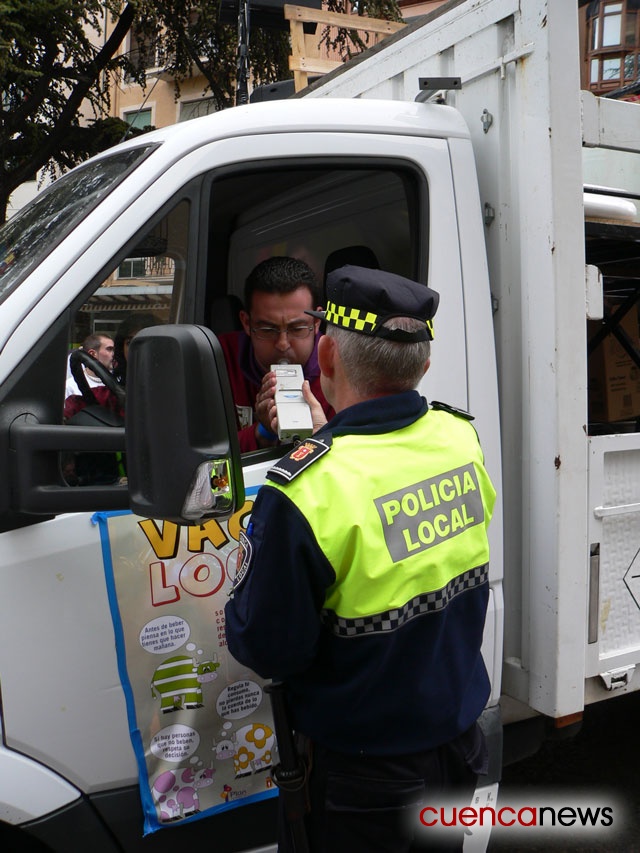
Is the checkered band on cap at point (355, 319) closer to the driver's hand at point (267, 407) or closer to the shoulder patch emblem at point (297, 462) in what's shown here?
the shoulder patch emblem at point (297, 462)

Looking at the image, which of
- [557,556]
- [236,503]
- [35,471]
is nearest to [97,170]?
[35,471]

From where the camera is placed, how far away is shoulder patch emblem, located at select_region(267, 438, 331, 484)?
4.86 feet

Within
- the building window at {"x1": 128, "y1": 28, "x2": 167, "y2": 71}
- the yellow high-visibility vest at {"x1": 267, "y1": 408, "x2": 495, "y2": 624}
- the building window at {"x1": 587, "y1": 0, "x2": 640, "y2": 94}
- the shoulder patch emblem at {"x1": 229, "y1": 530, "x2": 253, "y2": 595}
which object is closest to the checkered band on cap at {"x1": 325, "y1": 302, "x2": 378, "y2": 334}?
the yellow high-visibility vest at {"x1": 267, "y1": 408, "x2": 495, "y2": 624}

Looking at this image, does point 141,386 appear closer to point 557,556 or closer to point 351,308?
point 351,308

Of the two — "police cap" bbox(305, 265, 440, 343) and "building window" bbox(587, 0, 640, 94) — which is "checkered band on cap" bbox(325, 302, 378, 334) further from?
"building window" bbox(587, 0, 640, 94)

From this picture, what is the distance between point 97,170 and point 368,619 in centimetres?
142

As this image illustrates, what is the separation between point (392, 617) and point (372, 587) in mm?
70

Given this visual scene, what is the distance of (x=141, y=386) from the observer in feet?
4.61

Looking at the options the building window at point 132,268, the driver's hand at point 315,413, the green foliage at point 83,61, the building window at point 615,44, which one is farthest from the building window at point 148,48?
the driver's hand at point 315,413

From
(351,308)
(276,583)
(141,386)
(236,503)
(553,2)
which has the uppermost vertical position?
(553,2)

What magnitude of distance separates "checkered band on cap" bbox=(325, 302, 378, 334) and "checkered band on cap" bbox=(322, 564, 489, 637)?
516mm

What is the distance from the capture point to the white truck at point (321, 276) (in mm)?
1654

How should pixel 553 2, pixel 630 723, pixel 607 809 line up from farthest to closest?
1. pixel 630 723
2. pixel 607 809
3. pixel 553 2

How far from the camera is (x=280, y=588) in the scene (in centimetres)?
146
